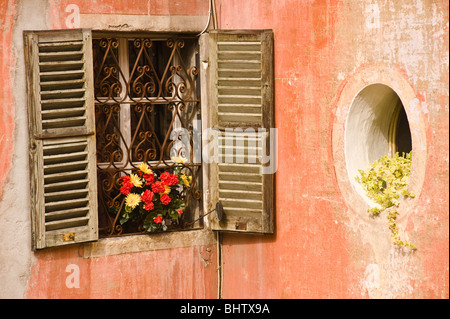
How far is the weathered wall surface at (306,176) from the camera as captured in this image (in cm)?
439

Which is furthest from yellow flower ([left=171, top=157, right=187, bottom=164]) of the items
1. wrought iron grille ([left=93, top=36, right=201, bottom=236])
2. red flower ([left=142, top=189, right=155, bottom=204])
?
red flower ([left=142, top=189, right=155, bottom=204])

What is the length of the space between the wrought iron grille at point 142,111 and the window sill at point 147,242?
Result: 0.12 meters

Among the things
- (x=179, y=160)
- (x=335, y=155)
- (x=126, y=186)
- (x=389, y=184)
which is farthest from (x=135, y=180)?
(x=389, y=184)

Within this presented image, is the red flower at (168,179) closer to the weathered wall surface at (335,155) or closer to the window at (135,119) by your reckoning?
the window at (135,119)

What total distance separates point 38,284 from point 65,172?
924 millimetres

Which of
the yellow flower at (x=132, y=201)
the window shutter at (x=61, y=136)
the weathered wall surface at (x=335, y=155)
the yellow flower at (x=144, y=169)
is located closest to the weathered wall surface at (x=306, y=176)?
the weathered wall surface at (x=335, y=155)

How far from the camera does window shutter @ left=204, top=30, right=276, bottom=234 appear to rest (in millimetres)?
5727

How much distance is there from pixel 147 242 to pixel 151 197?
1.35 feet

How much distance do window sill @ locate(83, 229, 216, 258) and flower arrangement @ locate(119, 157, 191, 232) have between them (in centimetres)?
10

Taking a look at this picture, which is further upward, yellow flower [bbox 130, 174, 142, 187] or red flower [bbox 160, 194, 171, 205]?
yellow flower [bbox 130, 174, 142, 187]

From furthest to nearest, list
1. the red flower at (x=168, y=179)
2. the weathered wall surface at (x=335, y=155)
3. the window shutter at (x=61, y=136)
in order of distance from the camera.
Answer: the red flower at (x=168, y=179) → the window shutter at (x=61, y=136) → the weathered wall surface at (x=335, y=155)

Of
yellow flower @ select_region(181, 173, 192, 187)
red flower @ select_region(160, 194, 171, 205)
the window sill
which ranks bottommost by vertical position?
the window sill

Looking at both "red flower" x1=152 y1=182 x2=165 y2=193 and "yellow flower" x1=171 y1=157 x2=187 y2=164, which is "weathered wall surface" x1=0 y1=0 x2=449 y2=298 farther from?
"yellow flower" x1=171 y1=157 x2=187 y2=164

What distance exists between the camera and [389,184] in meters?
4.77
